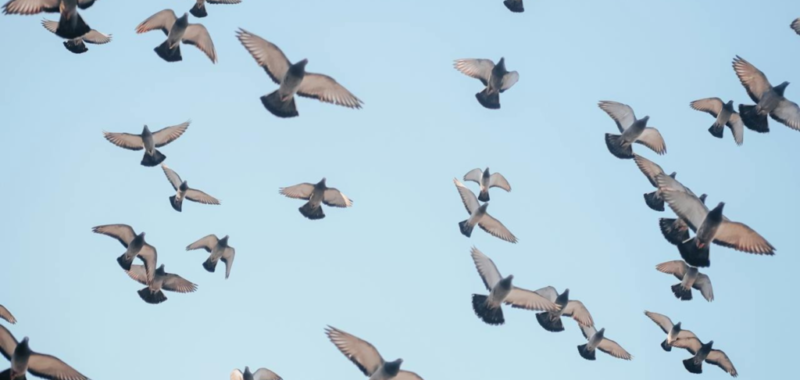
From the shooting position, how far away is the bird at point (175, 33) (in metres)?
21.0

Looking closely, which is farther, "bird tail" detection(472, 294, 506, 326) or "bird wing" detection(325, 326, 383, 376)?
"bird tail" detection(472, 294, 506, 326)

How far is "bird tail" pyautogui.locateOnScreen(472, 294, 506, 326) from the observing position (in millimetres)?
19797

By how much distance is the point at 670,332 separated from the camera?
909 inches

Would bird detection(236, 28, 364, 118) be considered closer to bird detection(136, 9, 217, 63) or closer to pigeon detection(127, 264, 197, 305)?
bird detection(136, 9, 217, 63)

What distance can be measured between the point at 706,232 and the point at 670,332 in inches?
195

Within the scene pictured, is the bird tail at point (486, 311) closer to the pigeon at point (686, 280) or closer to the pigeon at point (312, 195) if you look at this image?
the pigeon at point (312, 195)

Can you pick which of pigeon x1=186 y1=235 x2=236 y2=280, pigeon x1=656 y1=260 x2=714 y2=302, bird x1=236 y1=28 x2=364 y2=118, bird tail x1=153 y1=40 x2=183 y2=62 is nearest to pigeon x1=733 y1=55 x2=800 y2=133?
pigeon x1=656 y1=260 x2=714 y2=302

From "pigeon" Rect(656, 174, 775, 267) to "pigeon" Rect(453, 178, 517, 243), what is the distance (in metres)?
4.62

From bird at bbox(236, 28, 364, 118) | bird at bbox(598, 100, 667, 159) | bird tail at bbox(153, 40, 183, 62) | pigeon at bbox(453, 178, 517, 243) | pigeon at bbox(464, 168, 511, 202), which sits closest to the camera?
bird at bbox(236, 28, 364, 118)

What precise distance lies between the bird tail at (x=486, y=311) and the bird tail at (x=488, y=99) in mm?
4231

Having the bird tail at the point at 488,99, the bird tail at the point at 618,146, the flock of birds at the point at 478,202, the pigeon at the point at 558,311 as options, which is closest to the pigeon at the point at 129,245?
the flock of birds at the point at 478,202

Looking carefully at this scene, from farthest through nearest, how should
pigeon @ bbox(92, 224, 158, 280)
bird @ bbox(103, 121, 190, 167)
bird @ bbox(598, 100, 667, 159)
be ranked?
1. bird @ bbox(103, 121, 190, 167)
2. pigeon @ bbox(92, 224, 158, 280)
3. bird @ bbox(598, 100, 667, 159)

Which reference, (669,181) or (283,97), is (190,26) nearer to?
(283,97)

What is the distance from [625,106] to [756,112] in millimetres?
2518
